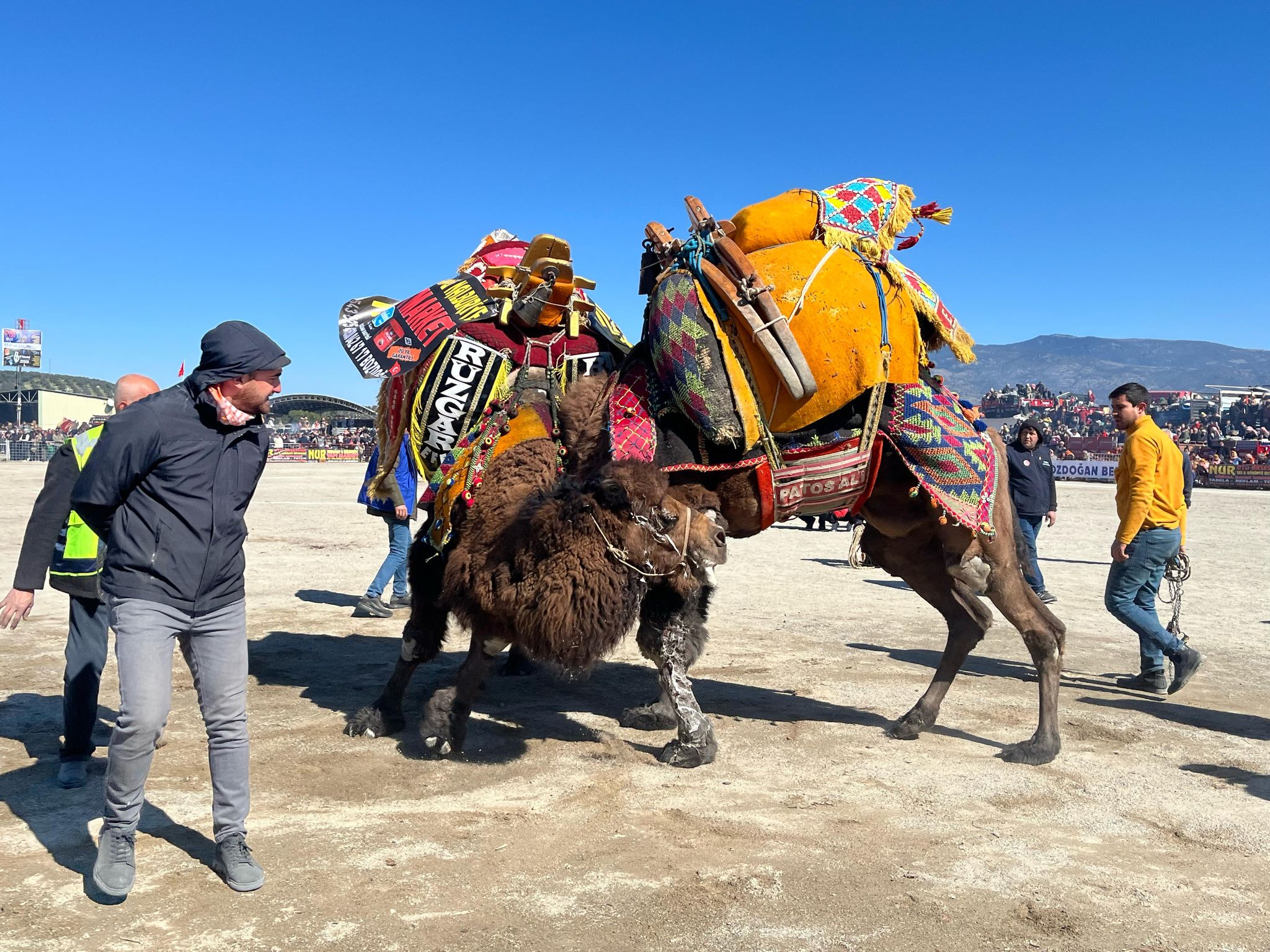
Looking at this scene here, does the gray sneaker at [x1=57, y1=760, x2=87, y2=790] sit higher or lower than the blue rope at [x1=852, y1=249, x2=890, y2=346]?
lower

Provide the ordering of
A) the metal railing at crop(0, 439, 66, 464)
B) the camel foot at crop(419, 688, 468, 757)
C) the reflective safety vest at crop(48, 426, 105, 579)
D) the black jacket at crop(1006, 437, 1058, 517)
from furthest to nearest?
1. the metal railing at crop(0, 439, 66, 464)
2. the black jacket at crop(1006, 437, 1058, 517)
3. the camel foot at crop(419, 688, 468, 757)
4. the reflective safety vest at crop(48, 426, 105, 579)

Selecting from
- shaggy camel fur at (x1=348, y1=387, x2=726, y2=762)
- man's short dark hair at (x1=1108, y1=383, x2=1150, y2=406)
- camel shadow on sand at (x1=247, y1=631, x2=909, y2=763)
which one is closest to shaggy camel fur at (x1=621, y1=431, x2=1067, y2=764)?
camel shadow on sand at (x1=247, y1=631, x2=909, y2=763)

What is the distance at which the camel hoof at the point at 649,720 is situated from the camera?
605cm

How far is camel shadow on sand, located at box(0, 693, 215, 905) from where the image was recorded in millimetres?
3838

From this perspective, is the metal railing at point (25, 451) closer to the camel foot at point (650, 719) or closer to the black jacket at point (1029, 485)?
the black jacket at point (1029, 485)

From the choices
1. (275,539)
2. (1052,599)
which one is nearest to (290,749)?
(1052,599)

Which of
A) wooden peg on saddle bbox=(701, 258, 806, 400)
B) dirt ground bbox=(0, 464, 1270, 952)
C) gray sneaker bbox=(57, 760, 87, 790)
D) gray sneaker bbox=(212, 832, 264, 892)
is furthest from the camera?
wooden peg on saddle bbox=(701, 258, 806, 400)

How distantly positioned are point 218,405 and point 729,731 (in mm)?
3640

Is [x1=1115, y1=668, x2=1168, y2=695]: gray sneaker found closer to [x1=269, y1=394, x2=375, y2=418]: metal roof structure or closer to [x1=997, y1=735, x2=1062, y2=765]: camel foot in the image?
[x1=997, y1=735, x2=1062, y2=765]: camel foot

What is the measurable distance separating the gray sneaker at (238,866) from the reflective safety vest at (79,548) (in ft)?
6.10

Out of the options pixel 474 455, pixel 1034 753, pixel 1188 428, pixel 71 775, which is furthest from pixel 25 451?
pixel 1188 428

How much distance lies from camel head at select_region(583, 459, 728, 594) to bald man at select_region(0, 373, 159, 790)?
2218 millimetres

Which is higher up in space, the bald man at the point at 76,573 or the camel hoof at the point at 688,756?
the bald man at the point at 76,573

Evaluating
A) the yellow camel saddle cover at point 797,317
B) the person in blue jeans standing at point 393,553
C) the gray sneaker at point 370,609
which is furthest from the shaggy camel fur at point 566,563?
the gray sneaker at point 370,609
